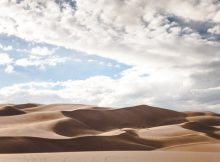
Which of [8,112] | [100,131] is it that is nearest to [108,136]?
[100,131]

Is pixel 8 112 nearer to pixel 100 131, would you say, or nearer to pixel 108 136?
pixel 100 131

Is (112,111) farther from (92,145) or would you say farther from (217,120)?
(92,145)

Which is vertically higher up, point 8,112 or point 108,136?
point 8,112

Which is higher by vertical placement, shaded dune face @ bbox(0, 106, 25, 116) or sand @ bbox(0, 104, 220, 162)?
shaded dune face @ bbox(0, 106, 25, 116)

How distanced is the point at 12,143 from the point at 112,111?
28.8 meters

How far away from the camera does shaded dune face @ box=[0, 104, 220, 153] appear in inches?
882

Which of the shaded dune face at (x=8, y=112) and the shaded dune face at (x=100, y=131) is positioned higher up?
the shaded dune face at (x=8, y=112)

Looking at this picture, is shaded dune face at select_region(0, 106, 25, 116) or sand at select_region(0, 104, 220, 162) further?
shaded dune face at select_region(0, 106, 25, 116)

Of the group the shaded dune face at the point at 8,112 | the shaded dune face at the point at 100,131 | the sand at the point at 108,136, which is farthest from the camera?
the shaded dune face at the point at 8,112

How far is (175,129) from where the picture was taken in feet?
118

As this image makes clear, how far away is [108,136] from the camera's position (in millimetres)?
26750

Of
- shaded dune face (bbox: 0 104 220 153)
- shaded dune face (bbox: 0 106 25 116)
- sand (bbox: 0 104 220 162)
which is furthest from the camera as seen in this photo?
shaded dune face (bbox: 0 106 25 116)

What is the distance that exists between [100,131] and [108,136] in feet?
40.1

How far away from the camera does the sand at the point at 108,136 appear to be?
17.7 metres
